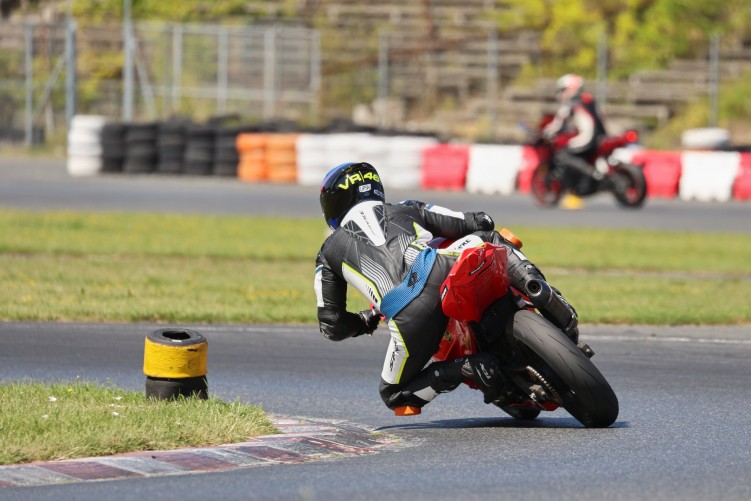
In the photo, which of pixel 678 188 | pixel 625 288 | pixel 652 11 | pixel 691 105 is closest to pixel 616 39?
pixel 652 11

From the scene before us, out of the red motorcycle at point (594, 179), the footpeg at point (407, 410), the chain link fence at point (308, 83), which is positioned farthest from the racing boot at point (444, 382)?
the chain link fence at point (308, 83)

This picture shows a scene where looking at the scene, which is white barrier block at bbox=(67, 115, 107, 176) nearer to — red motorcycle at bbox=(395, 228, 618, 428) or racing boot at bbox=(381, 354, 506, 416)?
racing boot at bbox=(381, 354, 506, 416)

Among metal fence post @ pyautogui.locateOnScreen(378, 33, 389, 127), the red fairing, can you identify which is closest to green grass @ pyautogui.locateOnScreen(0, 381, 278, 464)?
the red fairing

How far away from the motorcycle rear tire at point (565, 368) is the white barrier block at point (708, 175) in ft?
59.7

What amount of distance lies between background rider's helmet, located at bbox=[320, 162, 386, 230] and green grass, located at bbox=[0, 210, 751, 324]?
169 inches

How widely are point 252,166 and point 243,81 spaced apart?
7.09 metres

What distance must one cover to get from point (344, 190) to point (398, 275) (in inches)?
22.3

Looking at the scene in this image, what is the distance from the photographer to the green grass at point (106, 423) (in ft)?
20.3

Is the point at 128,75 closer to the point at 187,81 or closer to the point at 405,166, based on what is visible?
the point at 187,81

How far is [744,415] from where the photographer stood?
24.5 feet

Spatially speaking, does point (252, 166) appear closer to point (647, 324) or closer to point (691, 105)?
point (691, 105)

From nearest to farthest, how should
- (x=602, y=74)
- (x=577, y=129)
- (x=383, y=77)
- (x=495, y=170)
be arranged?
(x=577, y=129) → (x=495, y=170) → (x=602, y=74) → (x=383, y=77)

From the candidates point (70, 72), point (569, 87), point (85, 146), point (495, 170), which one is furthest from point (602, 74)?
point (70, 72)

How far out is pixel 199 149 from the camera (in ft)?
90.5
